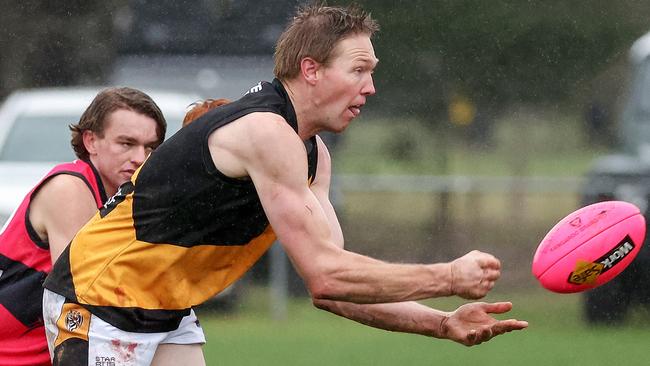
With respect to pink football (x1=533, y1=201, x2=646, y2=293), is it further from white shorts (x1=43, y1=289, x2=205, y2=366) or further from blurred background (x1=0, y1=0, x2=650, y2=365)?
blurred background (x1=0, y1=0, x2=650, y2=365)

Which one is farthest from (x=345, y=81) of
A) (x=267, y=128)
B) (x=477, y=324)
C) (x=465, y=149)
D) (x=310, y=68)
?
(x=465, y=149)

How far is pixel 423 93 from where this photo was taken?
1107cm

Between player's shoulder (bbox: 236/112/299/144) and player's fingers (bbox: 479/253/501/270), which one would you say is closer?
player's fingers (bbox: 479/253/501/270)

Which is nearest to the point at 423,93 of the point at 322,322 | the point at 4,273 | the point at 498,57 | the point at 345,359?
the point at 498,57

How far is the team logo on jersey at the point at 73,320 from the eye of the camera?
147 inches

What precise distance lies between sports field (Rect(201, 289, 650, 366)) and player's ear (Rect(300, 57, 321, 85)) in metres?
4.41

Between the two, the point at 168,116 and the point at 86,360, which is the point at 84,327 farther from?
the point at 168,116

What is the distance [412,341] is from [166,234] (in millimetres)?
5691

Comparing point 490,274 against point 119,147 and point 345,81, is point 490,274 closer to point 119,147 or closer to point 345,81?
point 345,81

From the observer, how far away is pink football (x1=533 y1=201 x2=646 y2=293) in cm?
388

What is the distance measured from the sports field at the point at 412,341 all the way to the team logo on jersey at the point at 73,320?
421 cm

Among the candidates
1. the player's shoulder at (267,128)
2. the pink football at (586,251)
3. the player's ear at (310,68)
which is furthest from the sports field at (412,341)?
the player's shoulder at (267,128)

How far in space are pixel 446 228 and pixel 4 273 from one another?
6881 millimetres

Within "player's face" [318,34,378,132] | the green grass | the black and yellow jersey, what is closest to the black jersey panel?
the black and yellow jersey
